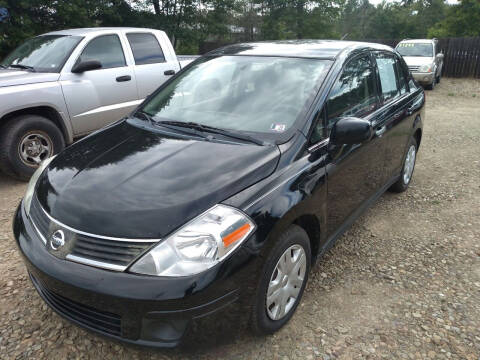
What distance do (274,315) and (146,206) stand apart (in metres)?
1.02

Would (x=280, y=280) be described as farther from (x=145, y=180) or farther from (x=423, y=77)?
(x=423, y=77)

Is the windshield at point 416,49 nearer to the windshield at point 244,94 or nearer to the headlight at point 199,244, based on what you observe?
the windshield at point 244,94

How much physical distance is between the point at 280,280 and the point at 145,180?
97cm

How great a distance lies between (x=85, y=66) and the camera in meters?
5.02

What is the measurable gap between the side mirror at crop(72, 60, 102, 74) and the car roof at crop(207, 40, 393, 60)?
232cm

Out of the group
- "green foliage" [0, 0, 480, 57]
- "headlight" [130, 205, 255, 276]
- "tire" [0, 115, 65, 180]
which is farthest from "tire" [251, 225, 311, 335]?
"green foliage" [0, 0, 480, 57]

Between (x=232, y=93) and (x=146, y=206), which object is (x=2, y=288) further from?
(x=232, y=93)

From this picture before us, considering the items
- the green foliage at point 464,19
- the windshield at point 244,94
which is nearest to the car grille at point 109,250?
the windshield at point 244,94

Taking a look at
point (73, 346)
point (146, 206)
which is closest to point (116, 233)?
point (146, 206)

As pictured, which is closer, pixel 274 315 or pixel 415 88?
pixel 274 315

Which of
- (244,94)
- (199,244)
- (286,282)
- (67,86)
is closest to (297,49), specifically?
(244,94)

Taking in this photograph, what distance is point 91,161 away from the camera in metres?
2.43

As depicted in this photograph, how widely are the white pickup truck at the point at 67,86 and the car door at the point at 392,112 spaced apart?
359 centimetres

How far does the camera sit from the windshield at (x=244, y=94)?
265 cm
